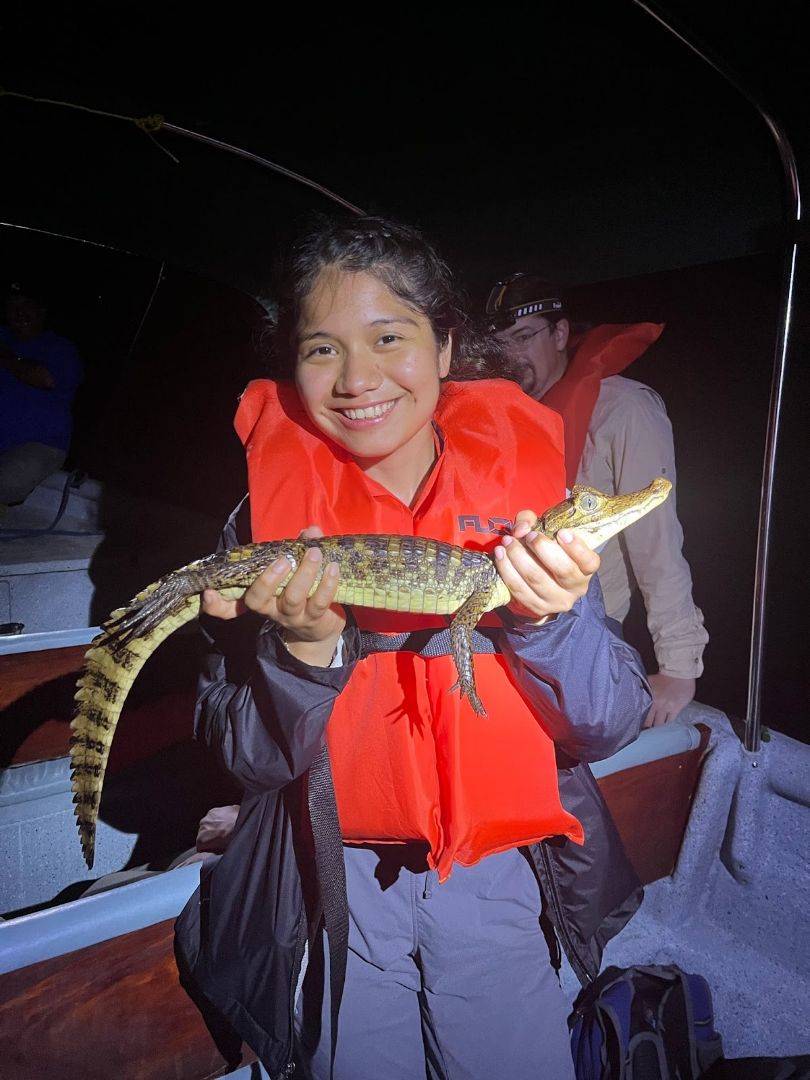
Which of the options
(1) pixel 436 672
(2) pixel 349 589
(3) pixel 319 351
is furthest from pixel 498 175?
→ (1) pixel 436 672

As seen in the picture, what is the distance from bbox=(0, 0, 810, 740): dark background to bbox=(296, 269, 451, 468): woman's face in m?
0.68

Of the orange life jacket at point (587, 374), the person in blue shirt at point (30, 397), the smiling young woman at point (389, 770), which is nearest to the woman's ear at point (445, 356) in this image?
the smiling young woman at point (389, 770)

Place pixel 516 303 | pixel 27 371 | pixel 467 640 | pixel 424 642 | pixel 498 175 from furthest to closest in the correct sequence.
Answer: pixel 27 371, pixel 498 175, pixel 516 303, pixel 424 642, pixel 467 640

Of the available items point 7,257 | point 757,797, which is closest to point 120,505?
point 757,797

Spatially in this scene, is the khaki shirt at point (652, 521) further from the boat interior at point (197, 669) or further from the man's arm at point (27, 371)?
the man's arm at point (27, 371)

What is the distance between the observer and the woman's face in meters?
1.54

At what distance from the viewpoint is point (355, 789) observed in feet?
5.29

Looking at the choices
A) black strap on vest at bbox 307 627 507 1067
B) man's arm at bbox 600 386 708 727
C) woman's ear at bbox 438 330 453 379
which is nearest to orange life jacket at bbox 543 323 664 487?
man's arm at bbox 600 386 708 727

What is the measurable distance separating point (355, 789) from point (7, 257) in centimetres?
1217

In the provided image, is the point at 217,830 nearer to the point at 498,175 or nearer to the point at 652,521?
the point at 652,521

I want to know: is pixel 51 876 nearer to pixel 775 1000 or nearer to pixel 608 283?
pixel 775 1000

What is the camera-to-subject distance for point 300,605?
1.42 meters

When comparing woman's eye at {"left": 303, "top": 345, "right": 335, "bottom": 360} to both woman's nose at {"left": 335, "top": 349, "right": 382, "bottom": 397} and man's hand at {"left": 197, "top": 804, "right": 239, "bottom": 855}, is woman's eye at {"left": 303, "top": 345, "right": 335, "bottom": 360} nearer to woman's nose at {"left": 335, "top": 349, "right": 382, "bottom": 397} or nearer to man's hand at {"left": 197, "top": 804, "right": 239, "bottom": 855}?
woman's nose at {"left": 335, "top": 349, "right": 382, "bottom": 397}

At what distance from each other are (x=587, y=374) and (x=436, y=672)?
2.37 metres
